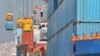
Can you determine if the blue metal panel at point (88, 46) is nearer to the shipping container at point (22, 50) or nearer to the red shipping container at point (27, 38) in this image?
the shipping container at point (22, 50)

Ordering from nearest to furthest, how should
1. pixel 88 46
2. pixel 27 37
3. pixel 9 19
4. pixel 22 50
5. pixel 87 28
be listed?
1. pixel 88 46
2. pixel 87 28
3. pixel 9 19
4. pixel 27 37
5. pixel 22 50

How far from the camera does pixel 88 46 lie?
104 ft

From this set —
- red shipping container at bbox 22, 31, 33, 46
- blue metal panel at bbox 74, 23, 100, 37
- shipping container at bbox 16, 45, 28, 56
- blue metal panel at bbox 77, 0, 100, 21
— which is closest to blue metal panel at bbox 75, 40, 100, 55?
blue metal panel at bbox 74, 23, 100, 37

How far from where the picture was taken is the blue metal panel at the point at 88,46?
31.3 meters

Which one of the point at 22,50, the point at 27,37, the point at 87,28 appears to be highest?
the point at 87,28

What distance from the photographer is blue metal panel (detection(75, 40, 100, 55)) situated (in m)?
31.3

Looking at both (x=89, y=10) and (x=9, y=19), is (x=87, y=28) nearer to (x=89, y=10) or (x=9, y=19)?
(x=89, y=10)

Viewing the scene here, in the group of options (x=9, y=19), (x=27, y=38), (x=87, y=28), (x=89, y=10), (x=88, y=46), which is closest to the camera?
(x=88, y=46)

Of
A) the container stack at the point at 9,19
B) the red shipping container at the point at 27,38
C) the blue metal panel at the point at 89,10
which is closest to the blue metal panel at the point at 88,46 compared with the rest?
the blue metal panel at the point at 89,10

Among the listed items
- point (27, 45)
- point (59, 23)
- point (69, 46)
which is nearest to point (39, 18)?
point (27, 45)

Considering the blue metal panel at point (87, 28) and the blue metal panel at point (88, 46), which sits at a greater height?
the blue metal panel at point (87, 28)

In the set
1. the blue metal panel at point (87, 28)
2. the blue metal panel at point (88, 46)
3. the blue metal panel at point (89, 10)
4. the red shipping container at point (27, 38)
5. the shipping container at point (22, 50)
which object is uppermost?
the blue metal panel at point (89, 10)

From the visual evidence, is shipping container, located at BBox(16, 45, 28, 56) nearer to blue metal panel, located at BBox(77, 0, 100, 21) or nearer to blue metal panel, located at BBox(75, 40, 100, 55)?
blue metal panel, located at BBox(77, 0, 100, 21)

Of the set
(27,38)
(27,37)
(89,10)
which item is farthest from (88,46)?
(27,38)
